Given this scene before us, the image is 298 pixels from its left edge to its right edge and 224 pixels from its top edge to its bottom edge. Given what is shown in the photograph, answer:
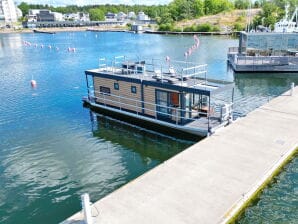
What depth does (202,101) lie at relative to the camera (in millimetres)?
20562

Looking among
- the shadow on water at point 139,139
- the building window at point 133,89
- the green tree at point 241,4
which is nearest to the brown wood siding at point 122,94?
the building window at point 133,89

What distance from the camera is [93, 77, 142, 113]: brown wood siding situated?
22116mm

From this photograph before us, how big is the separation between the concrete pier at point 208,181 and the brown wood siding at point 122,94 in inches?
275

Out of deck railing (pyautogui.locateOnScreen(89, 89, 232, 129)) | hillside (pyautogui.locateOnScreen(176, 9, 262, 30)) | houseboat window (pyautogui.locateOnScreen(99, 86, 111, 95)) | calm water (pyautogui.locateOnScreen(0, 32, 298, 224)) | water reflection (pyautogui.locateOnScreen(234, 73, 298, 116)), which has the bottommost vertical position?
water reflection (pyautogui.locateOnScreen(234, 73, 298, 116))

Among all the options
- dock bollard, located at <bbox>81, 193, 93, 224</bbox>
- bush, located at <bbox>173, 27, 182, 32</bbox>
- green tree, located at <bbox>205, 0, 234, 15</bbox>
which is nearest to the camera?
dock bollard, located at <bbox>81, 193, 93, 224</bbox>

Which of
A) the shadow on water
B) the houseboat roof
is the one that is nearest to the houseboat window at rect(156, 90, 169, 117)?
the houseboat roof

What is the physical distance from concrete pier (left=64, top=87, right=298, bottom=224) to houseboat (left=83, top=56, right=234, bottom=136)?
92.9 inches

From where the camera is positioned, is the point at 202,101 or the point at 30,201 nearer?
the point at 30,201

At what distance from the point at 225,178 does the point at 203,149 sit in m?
3.08

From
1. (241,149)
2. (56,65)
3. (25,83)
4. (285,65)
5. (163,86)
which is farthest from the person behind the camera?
(56,65)

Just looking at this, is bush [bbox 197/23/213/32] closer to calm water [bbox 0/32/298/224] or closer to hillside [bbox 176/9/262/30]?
hillside [bbox 176/9/262/30]

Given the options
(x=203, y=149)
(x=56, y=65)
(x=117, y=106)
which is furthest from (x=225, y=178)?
(x=56, y=65)

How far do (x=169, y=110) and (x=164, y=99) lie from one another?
82 centimetres

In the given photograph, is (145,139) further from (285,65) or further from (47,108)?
(285,65)
